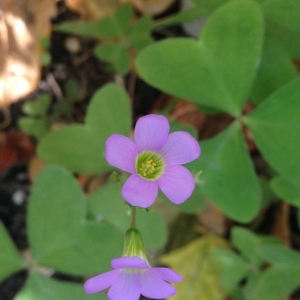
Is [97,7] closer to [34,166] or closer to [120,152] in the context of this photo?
[34,166]

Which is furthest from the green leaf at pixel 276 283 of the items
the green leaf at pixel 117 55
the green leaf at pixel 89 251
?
the green leaf at pixel 117 55

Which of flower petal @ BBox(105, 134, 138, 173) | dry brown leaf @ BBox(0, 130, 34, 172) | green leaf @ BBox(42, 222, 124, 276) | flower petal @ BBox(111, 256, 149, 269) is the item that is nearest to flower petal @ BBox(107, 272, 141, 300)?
flower petal @ BBox(111, 256, 149, 269)

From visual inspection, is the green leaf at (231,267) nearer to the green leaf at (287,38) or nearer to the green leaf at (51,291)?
the green leaf at (51,291)

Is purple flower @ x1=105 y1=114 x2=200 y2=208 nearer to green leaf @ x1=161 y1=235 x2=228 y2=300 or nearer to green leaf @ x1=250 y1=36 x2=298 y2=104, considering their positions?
green leaf @ x1=250 y1=36 x2=298 y2=104

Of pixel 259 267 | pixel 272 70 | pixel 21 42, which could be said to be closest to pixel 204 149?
pixel 272 70

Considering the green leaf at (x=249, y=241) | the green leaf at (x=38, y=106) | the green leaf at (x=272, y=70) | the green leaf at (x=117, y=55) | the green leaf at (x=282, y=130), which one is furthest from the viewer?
the green leaf at (x=38, y=106)

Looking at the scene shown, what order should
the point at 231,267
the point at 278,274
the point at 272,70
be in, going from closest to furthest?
1. the point at 272,70
2. the point at 278,274
3. the point at 231,267
